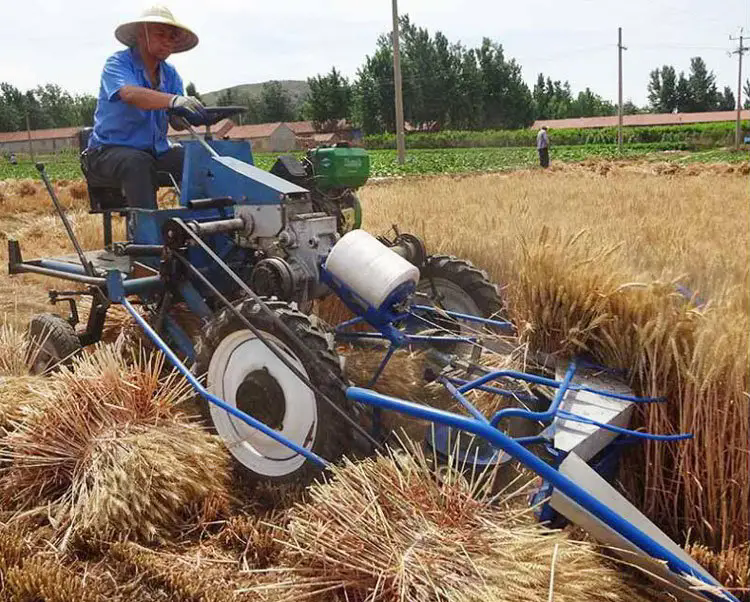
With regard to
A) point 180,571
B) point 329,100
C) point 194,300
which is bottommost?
point 180,571

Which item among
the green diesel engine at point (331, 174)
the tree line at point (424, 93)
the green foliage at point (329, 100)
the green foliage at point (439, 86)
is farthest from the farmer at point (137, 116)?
the green foliage at point (329, 100)

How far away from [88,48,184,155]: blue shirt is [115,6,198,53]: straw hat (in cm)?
9

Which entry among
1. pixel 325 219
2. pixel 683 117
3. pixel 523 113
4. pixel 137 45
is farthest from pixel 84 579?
pixel 683 117

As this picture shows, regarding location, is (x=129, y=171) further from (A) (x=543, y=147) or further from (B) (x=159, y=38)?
(A) (x=543, y=147)

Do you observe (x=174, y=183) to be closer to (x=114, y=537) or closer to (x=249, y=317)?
(x=249, y=317)

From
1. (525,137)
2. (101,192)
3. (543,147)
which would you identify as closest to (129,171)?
(101,192)

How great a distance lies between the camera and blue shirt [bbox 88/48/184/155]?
3934 millimetres

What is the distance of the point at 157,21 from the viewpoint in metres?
3.93

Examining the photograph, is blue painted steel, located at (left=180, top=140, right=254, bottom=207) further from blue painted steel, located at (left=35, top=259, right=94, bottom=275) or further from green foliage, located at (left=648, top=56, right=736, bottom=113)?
green foliage, located at (left=648, top=56, right=736, bottom=113)

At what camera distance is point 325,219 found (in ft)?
11.3

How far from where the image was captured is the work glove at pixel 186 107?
3.60m

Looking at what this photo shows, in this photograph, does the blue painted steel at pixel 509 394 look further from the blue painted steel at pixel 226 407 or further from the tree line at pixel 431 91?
the tree line at pixel 431 91

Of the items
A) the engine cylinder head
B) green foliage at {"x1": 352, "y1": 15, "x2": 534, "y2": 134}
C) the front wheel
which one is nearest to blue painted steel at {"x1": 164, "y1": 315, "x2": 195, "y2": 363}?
the front wheel

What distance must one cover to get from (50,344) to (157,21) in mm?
1933
